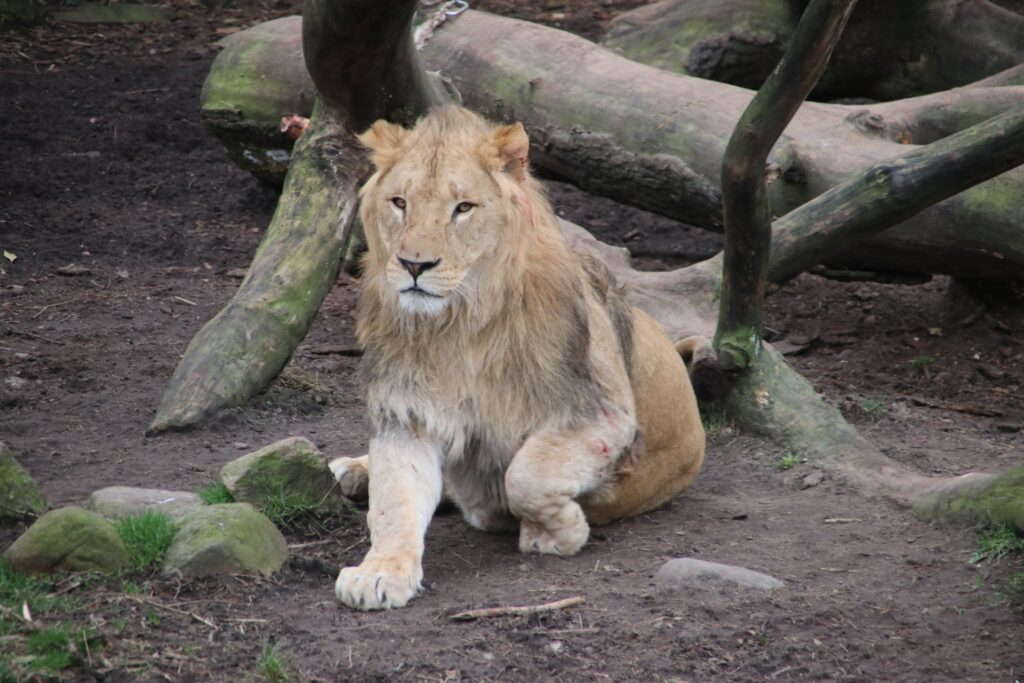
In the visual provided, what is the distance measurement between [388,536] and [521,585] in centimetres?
49

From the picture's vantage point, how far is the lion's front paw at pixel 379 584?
4270 millimetres

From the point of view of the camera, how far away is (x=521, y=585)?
14.8ft

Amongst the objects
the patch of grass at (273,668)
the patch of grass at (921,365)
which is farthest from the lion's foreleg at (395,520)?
the patch of grass at (921,365)

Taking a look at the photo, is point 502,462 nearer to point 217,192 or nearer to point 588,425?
point 588,425

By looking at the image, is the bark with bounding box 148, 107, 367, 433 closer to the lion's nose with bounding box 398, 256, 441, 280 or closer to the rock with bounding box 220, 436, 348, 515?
the rock with bounding box 220, 436, 348, 515

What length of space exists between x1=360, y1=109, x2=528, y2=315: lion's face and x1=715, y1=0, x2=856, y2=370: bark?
1338mm

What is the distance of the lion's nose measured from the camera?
450 centimetres

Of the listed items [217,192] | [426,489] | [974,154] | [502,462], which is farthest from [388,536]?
[217,192]

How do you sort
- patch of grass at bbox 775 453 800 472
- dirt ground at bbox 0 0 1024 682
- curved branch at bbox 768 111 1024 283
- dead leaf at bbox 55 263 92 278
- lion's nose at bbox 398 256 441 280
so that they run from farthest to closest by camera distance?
dead leaf at bbox 55 263 92 278
patch of grass at bbox 775 453 800 472
curved branch at bbox 768 111 1024 283
lion's nose at bbox 398 256 441 280
dirt ground at bbox 0 0 1024 682

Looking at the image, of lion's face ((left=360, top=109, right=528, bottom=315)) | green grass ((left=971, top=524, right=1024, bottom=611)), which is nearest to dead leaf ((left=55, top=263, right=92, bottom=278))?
lion's face ((left=360, top=109, right=528, bottom=315))

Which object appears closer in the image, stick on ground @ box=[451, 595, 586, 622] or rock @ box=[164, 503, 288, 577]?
stick on ground @ box=[451, 595, 586, 622]

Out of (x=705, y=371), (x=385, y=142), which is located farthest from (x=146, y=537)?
(x=705, y=371)

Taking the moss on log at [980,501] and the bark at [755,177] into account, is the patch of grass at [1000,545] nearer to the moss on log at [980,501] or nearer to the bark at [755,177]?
the moss on log at [980,501]

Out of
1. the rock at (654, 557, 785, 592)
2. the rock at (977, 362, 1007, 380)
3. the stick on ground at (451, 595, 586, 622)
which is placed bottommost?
the rock at (977, 362, 1007, 380)
